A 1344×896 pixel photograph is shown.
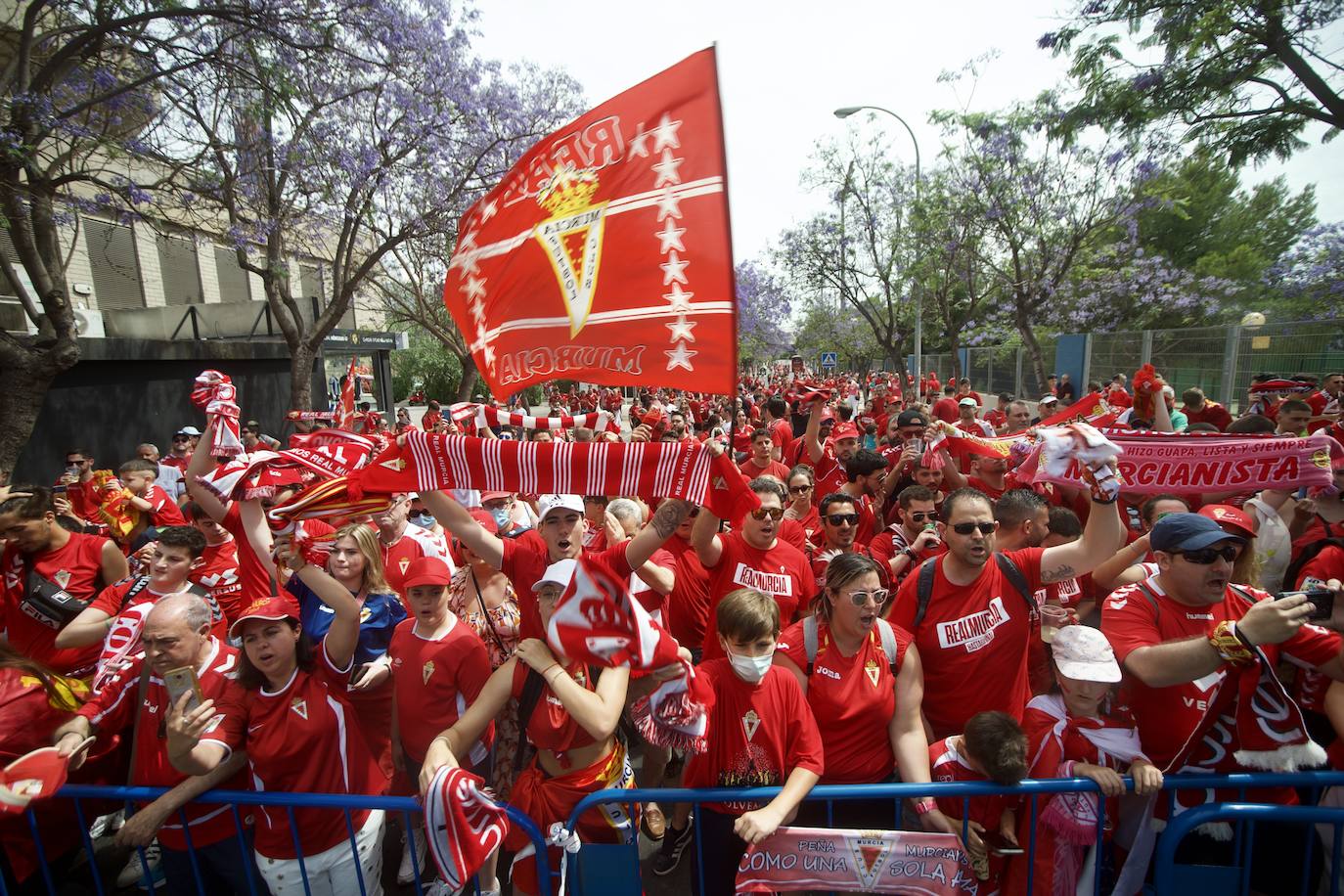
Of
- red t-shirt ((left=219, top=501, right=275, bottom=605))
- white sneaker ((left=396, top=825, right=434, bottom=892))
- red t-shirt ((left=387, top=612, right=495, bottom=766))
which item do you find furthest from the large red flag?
white sneaker ((left=396, top=825, right=434, bottom=892))

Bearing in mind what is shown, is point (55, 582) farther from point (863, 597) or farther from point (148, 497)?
point (863, 597)

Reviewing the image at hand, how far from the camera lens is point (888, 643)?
2988mm

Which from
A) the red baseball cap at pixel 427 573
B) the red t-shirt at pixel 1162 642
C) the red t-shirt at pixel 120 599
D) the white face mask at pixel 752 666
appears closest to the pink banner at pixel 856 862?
the white face mask at pixel 752 666

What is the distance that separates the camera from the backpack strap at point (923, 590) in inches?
125

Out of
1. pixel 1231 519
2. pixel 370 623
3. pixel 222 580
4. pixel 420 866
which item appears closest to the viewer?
pixel 1231 519

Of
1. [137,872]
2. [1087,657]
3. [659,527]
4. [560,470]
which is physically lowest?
[137,872]

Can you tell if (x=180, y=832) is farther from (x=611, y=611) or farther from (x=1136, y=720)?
(x=1136, y=720)

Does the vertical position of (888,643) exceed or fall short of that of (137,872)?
it exceeds it

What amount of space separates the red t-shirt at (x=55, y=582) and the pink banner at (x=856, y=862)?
3.75m

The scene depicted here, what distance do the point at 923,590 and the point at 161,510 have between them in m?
6.77

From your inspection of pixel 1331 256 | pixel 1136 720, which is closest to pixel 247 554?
pixel 1136 720

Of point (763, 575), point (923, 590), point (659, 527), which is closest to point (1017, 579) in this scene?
point (923, 590)

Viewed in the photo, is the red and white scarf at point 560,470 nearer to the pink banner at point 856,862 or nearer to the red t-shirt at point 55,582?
the pink banner at point 856,862

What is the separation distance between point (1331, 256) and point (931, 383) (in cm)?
994
